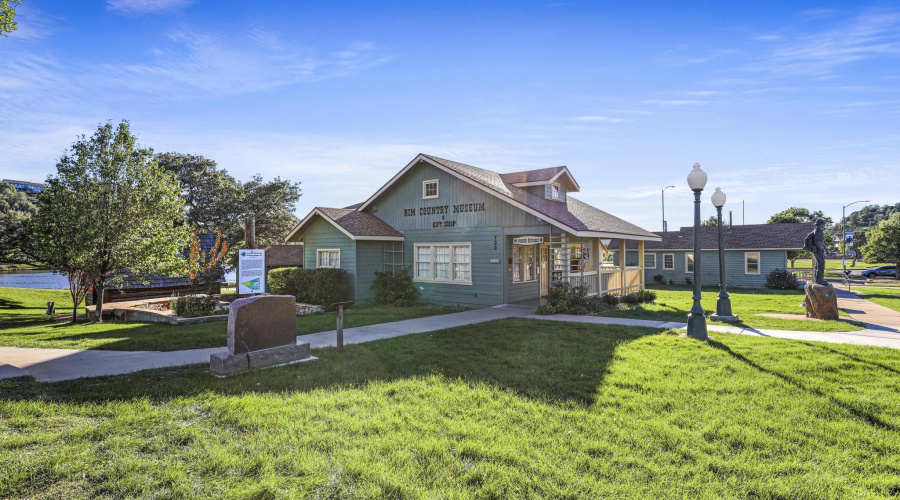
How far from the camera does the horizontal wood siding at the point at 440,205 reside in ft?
52.5

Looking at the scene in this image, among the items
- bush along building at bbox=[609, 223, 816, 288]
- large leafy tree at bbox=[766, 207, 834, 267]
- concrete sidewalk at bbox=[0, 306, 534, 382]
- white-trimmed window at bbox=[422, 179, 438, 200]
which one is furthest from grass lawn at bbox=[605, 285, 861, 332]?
large leafy tree at bbox=[766, 207, 834, 267]

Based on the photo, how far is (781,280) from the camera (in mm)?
26781

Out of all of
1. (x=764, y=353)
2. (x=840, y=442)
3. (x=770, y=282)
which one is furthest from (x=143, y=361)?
(x=770, y=282)

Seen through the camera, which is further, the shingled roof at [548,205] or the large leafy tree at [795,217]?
the large leafy tree at [795,217]

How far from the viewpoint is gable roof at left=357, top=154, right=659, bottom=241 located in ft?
48.3

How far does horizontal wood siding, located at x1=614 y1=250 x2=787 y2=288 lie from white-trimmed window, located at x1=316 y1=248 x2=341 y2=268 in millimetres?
15965

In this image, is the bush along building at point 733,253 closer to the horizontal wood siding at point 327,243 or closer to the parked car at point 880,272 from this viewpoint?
the horizontal wood siding at point 327,243

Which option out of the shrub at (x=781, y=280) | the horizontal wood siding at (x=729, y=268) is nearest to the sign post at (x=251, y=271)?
the horizontal wood siding at (x=729, y=268)

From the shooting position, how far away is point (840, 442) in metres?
4.43

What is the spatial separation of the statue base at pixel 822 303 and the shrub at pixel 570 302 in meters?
5.53

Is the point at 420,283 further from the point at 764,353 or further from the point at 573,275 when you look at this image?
the point at 764,353

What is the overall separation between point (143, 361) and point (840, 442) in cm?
974

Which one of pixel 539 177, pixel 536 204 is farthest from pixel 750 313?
pixel 539 177

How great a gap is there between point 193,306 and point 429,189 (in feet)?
30.6
